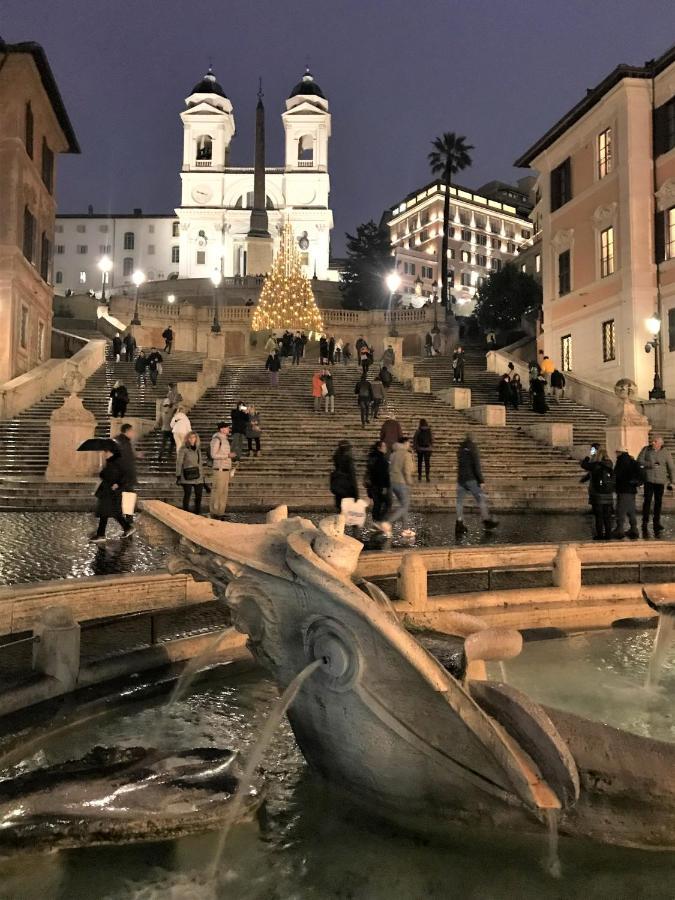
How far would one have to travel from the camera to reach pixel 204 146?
8788cm

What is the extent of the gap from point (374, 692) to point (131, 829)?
3.89 feet

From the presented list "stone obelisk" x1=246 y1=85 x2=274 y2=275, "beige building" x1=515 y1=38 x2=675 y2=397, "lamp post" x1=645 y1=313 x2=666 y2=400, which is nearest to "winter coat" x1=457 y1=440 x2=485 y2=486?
"lamp post" x1=645 y1=313 x2=666 y2=400

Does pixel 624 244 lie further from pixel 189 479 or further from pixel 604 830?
pixel 604 830

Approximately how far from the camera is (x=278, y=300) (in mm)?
44875

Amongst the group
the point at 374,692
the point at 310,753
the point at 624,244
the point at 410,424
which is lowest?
the point at 310,753

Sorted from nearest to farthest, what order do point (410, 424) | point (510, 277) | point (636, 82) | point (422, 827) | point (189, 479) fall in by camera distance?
point (422, 827)
point (189, 479)
point (410, 424)
point (636, 82)
point (510, 277)

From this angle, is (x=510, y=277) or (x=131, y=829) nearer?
(x=131, y=829)

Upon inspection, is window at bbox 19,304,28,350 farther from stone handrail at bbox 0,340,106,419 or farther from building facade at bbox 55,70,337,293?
building facade at bbox 55,70,337,293

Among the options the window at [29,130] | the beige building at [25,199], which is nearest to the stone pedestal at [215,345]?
the beige building at [25,199]

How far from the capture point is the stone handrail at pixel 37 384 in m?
21.0

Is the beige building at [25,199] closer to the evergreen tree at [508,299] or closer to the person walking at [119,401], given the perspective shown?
the person walking at [119,401]

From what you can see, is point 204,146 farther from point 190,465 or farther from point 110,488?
point 110,488

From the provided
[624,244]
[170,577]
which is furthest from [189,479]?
[624,244]

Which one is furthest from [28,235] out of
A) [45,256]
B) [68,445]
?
[68,445]
